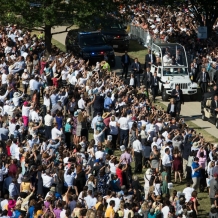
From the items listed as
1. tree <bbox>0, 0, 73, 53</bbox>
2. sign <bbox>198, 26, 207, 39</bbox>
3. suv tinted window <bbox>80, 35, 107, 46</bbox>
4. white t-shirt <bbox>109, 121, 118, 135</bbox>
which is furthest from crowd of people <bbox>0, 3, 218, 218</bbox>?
sign <bbox>198, 26, 207, 39</bbox>

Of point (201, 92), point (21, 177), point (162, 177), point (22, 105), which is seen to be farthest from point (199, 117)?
point (21, 177)

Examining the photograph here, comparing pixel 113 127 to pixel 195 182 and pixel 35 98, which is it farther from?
pixel 195 182

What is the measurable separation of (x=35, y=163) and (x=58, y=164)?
621 mm

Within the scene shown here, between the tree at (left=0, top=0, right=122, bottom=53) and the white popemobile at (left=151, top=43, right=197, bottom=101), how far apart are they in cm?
335

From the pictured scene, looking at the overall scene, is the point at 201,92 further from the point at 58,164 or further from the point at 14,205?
the point at 14,205

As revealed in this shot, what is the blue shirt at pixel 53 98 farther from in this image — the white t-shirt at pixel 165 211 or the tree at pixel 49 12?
the white t-shirt at pixel 165 211

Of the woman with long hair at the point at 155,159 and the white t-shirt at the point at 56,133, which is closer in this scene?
the woman with long hair at the point at 155,159

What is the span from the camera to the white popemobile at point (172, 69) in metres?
37.9

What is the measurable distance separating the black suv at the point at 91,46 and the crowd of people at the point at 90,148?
12.1 feet

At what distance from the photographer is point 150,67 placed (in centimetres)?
4078

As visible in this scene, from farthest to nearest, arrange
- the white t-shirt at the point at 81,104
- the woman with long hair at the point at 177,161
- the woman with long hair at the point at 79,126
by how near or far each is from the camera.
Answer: the white t-shirt at the point at 81,104 < the woman with long hair at the point at 79,126 < the woman with long hair at the point at 177,161

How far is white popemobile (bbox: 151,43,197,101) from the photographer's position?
3788 cm

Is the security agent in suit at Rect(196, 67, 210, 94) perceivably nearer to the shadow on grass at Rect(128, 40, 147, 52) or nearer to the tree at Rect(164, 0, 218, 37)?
the tree at Rect(164, 0, 218, 37)

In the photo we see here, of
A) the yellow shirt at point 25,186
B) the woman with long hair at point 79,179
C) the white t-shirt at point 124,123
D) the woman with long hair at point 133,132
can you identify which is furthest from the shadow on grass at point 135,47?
the yellow shirt at point 25,186
